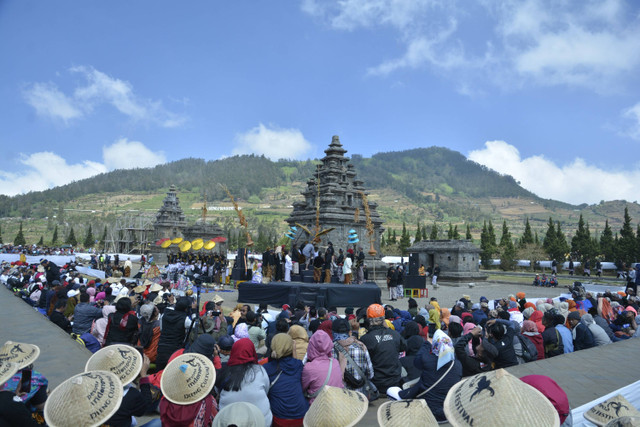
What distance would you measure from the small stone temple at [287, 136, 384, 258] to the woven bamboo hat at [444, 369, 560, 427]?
97.4 feet

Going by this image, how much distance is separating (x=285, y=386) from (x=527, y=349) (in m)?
5.28

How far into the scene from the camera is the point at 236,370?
14.6ft

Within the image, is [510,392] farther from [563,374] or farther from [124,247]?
[124,247]

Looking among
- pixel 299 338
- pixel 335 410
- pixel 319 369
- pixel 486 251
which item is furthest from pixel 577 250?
pixel 335 410

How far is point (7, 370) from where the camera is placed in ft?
11.8

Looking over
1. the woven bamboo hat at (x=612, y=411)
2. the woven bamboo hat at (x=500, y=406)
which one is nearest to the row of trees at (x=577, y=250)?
the woven bamboo hat at (x=612, y=411)

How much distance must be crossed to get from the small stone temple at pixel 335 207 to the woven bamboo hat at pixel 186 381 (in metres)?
28.3

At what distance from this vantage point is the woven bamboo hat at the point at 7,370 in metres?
3.45

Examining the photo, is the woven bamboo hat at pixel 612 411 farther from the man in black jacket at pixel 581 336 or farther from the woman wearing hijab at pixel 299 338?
the man in black jacket at pixel 581 336

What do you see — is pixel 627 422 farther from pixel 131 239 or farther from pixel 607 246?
pixel 131 239

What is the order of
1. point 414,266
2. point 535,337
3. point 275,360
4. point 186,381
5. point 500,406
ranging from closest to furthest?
point 500,406
point 186,381
point 275,360
point 535,337
point 414,266

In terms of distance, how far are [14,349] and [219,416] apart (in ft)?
8.15

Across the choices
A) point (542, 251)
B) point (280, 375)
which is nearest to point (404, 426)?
point (280, 375)

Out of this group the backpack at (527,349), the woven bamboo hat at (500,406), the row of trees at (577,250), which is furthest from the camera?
the row of trees at (577,250)
